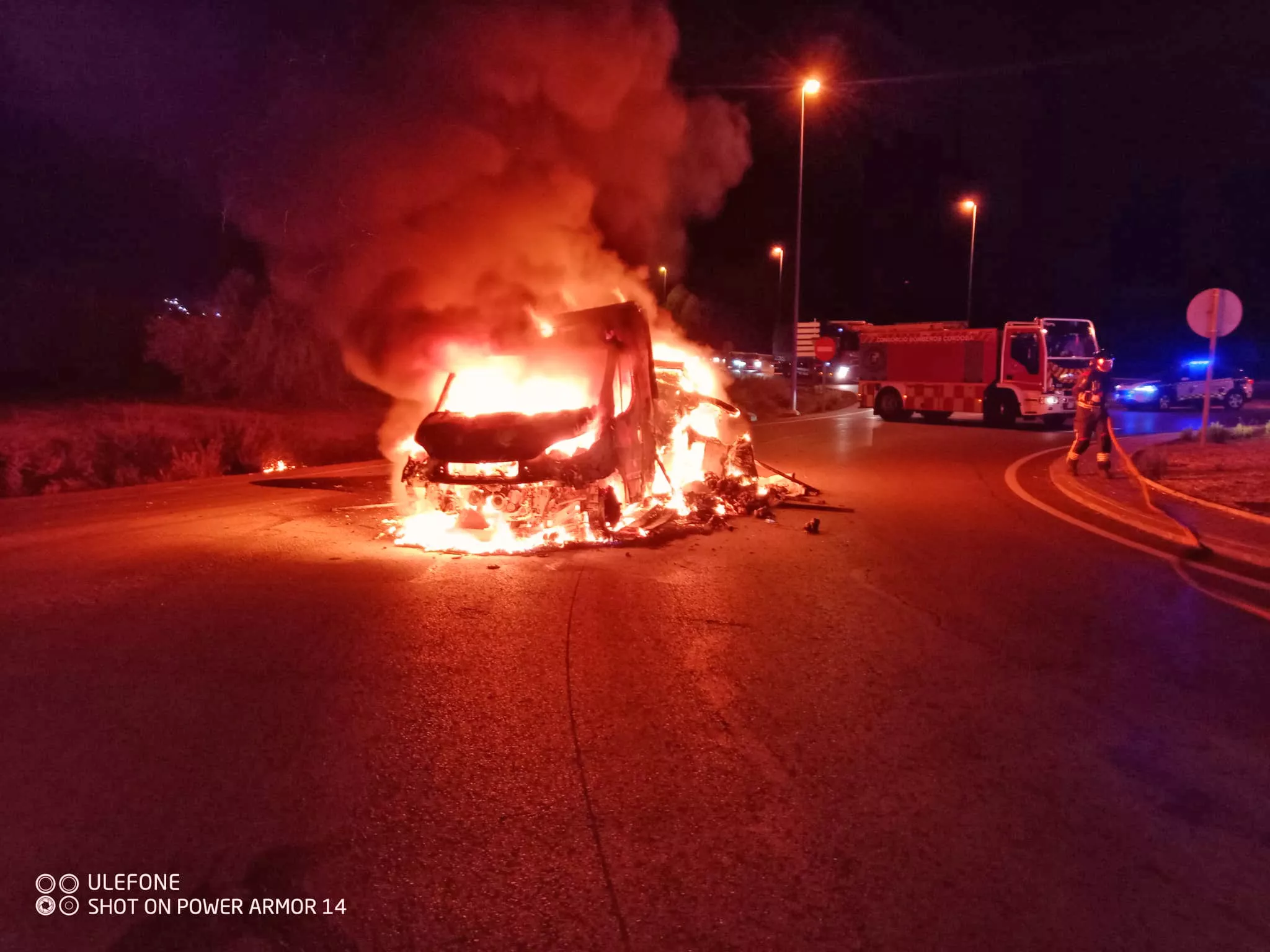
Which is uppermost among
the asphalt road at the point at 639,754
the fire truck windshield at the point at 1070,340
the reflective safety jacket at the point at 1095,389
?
the fire truck windshield at the point at 1070,340

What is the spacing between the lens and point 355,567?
7.92 meters

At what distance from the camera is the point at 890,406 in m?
25.8

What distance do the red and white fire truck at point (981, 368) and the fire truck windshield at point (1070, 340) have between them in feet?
0.07

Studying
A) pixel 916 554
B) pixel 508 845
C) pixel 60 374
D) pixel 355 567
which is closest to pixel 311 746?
pixel 508 845

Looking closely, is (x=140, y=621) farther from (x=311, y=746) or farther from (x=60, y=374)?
(x=60, y=374)

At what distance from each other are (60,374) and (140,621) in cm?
2924

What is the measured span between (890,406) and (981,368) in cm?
296

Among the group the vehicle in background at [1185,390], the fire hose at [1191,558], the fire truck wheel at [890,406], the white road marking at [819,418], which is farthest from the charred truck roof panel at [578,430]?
the vehicle in background at [1185,390]

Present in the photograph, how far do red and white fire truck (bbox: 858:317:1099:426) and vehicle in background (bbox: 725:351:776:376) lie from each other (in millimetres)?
13534

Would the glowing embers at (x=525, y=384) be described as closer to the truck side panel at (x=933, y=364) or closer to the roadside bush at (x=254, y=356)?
the truck side panel at (x=933, y=364)

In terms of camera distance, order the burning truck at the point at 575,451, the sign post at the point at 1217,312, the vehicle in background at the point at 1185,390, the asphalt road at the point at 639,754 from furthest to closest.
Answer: the vehicle in background at the point at 1185,390, the sign post at the point at 1217,312, the burning truck at the point at 575,451, the asphalt road at the point at 639,754

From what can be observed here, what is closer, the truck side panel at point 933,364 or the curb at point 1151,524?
the curb at point 1151,524

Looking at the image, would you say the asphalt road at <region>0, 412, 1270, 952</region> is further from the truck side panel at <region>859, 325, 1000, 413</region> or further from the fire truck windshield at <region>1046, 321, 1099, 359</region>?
the truck side panel at <region>859, 325, 1000, 413</region>

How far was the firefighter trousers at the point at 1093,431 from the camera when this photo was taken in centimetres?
1319
